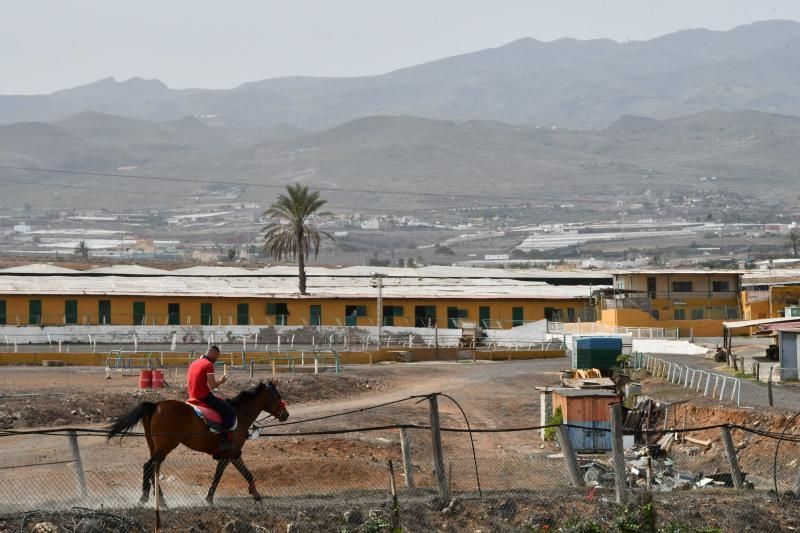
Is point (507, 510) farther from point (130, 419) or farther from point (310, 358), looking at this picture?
point (310, 358)

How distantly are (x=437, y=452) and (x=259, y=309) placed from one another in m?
53.3

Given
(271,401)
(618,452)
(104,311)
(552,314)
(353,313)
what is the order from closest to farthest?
(618,452), (271,401), (104,311), (353,313), (552,314)

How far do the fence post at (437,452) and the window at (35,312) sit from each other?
51734 mm

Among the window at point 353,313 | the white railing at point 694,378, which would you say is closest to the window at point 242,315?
the window at point 353,313

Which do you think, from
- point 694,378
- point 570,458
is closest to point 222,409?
point 570,458

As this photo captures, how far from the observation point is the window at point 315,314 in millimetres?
72375

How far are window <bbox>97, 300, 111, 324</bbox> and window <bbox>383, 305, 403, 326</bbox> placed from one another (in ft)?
45.6

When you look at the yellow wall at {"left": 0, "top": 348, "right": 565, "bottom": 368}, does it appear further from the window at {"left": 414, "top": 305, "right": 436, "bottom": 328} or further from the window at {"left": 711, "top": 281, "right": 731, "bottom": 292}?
the window at {"left": 711, "top": 281, "right": 731, "bottom": 292}

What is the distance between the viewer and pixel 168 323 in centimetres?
6981

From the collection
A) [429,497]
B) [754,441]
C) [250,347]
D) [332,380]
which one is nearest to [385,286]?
[250,347]

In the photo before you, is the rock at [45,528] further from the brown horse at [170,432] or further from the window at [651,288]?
the window at [651,288]

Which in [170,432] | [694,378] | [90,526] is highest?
[170,432]

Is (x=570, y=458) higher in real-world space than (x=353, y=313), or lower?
lower

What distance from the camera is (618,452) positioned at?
1950 cm
